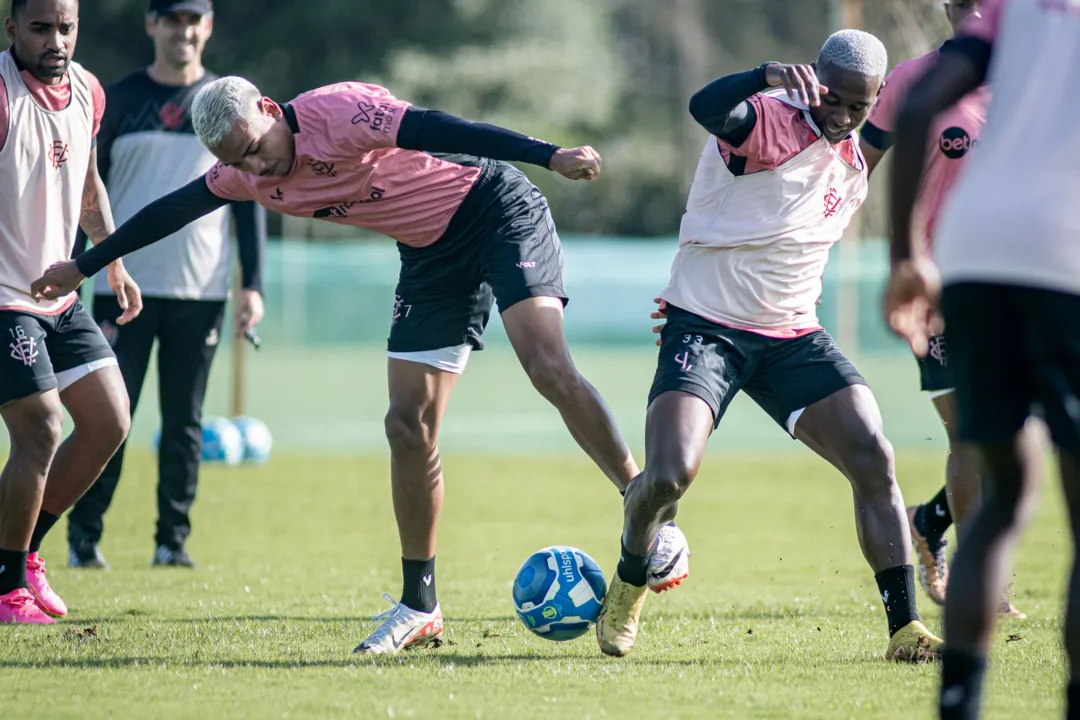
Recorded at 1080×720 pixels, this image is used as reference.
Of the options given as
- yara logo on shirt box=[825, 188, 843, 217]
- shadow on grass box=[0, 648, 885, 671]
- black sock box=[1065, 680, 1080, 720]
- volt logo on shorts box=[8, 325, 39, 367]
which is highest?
yara logo on shirt box=[825, 188, 843, 217]

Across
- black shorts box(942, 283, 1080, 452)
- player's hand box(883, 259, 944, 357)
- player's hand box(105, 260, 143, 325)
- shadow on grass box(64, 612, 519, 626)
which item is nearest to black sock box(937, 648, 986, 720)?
black shorts box(942, 283, 1080, 452)

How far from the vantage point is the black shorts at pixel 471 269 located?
579 centimetres

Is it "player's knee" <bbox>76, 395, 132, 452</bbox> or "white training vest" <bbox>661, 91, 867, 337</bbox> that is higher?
"white training vest" <bbox>661, 91, 867, 337</bbox>

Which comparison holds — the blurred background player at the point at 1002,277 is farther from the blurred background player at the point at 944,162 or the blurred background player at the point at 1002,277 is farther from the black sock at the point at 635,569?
the blurred background player at the point at 944,162

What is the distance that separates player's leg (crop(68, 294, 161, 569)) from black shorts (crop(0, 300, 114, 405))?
73.7 inches

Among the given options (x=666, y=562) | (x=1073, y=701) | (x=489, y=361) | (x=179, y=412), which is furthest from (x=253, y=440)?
(x=489, y=361)

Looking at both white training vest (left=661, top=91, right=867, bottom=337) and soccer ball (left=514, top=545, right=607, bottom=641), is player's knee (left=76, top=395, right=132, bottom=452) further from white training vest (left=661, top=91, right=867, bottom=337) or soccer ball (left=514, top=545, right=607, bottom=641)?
white training vest (left=661, top=91, right=867, bottom=337)

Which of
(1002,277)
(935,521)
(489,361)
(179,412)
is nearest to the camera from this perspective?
(1002,277)

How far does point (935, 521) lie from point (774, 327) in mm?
2309

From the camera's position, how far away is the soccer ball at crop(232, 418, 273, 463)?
14469 mm

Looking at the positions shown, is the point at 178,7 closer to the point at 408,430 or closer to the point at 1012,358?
the point at 408,430

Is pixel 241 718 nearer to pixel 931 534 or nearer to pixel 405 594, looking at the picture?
pixel 405 594

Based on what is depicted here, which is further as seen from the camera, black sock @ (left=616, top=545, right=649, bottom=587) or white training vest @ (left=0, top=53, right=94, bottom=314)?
white training vest @ (left=0, top=53, right=94, bottom=314)

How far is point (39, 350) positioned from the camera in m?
6.11
